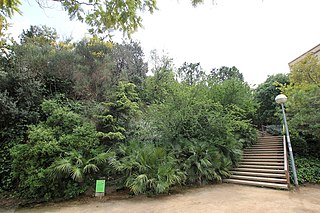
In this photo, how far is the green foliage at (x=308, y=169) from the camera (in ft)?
24.5

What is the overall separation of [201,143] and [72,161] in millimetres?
5157

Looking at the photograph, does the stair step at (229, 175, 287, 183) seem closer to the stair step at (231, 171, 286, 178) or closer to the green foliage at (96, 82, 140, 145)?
the stair step at (231, 171, 286, 178)

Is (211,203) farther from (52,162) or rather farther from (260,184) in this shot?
(52,162)

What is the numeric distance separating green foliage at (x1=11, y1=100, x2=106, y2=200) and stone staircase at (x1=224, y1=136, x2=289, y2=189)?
18.8ft

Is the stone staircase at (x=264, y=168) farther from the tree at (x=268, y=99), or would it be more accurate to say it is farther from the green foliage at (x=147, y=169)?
the tree at (x=268, y=99)

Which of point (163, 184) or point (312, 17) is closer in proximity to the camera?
point (312, 17)

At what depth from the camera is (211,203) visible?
5082mm

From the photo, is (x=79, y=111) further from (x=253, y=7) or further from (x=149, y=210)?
(x=253, y=7)

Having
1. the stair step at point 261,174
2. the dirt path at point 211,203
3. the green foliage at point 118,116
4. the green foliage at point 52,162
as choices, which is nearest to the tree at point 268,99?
the stair step at point 261,174

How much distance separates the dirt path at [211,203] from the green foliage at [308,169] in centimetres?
137

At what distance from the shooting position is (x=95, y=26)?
2814mm

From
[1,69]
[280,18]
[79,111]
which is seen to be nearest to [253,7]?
[280,18]

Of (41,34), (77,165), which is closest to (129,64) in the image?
(41,34)

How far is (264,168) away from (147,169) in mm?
5324
